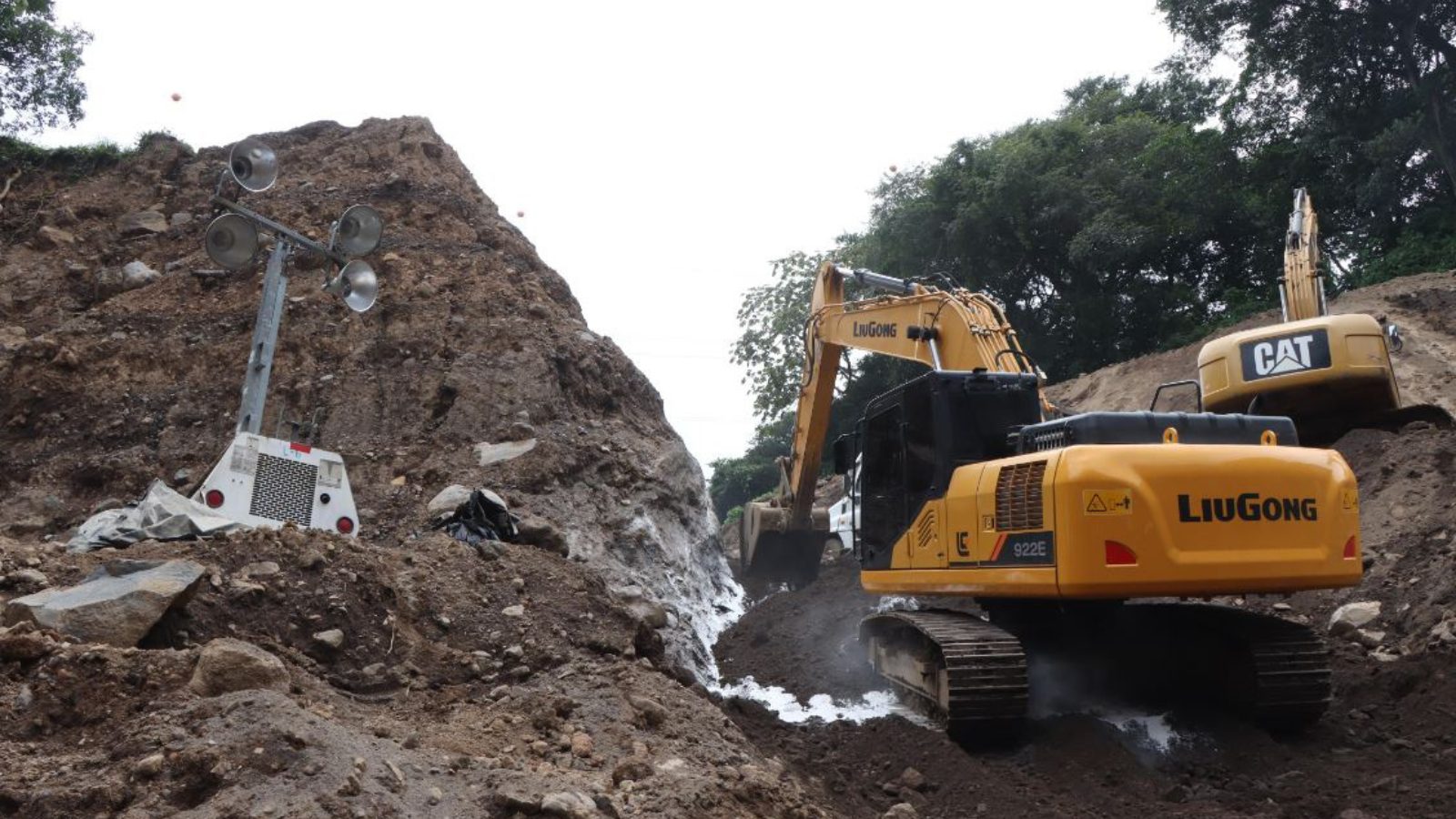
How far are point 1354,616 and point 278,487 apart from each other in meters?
8.20

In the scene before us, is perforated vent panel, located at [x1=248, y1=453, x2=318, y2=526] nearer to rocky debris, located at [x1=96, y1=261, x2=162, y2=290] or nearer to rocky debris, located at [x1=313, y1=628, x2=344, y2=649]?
rocky debris, located at [x1=313, y1=628, x2=344, y2=649]

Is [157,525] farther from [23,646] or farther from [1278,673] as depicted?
[1278,673]

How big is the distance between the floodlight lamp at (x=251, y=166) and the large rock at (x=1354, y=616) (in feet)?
28.7

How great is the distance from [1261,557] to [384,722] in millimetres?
4604

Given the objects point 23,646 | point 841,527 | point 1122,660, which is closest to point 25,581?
point 23,646

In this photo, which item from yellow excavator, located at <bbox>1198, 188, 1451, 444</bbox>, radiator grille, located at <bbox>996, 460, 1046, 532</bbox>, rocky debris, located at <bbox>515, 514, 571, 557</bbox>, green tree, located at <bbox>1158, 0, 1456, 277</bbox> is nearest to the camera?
radiator grille, located at <bbox>996, 460, 1046, 532</bbox>

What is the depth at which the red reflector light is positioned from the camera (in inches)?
235

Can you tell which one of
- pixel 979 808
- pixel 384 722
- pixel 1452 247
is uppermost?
pixel 1452 247

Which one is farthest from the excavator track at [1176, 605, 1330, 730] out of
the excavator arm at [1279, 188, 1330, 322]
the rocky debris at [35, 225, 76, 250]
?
the rocky debris at [35, 225, 76, 250]

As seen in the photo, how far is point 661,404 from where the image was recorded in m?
14.8

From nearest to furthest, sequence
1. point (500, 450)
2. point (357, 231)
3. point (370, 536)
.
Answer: point (357, 231)
point (370, 536)
point (500, 450)

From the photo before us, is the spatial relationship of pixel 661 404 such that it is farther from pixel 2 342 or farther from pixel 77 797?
pixel 77 797

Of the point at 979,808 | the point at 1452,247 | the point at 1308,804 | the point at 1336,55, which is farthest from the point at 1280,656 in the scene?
the point at 1336,55

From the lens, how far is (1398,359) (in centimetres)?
1562
